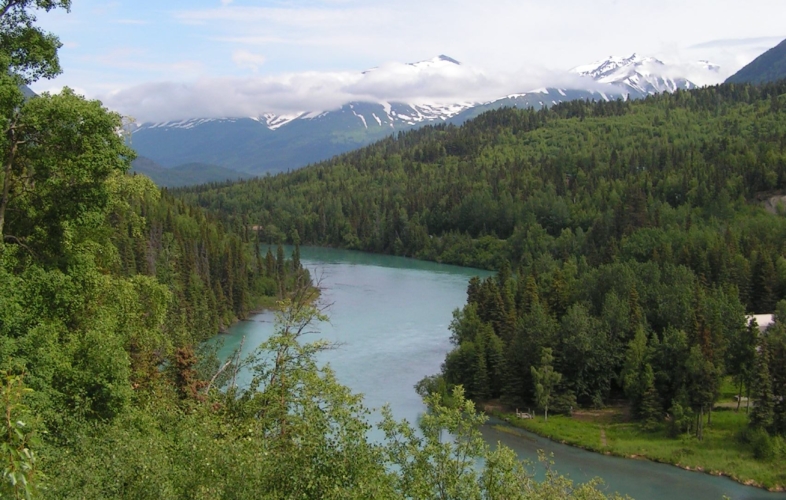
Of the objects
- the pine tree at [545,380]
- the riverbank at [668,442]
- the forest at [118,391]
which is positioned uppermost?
the forest at [118,391]

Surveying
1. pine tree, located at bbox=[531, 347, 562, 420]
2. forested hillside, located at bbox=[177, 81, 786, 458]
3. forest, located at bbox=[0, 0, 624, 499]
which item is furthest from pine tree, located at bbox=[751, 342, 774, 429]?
forest, located at bbox=[0, 0, 624, 499]

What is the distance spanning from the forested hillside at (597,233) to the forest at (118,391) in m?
30.1

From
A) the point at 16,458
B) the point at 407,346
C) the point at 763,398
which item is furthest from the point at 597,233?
the point at 16,458

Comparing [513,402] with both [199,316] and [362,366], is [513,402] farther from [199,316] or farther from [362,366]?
[199,316]

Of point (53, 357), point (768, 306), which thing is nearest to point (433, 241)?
point (768, 306)

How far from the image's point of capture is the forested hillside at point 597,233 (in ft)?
146

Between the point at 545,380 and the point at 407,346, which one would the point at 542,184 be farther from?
the point at 545,380

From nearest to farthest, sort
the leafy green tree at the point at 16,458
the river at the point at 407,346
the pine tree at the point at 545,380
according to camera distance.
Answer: the leafy green tree at the point at 16,458 → the river at the point at 407,346 → the pine tree at the point at 545,380

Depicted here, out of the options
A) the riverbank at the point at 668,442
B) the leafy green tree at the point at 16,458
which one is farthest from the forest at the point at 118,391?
the riverbank at the point at 668,442

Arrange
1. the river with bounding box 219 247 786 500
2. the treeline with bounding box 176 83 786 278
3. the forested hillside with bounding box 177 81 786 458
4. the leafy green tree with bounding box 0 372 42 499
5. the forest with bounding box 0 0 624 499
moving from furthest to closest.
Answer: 1. the treeline with bounding box 176 83 786 278
2. the forested hillside with bounding box 177 81 786 458
3. the river with bounding box 219 247 786 500
4. the forest with bounding box 0 0 624 499
5. the leafy green tree with bounding box 0 372 42 499

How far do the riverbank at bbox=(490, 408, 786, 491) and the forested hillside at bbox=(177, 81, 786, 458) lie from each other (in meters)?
1.15

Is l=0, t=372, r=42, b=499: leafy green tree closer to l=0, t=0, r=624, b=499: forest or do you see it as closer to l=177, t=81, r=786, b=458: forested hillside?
l=0, t=0, r=624, b=499: forest

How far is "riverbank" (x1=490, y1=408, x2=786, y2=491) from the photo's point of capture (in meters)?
36.1

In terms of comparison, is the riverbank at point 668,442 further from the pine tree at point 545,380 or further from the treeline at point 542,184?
the treeline at point 542,184
